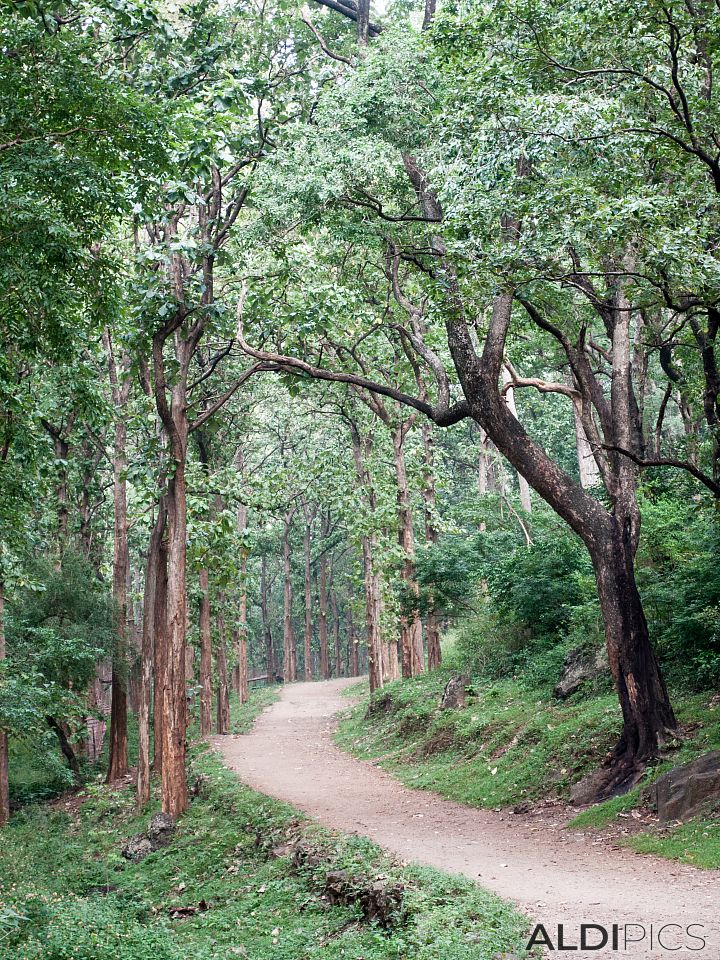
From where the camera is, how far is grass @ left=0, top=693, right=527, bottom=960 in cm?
647

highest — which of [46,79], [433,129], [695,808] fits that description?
[433,129]

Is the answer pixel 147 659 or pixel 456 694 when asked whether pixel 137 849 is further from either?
pixel 456 694

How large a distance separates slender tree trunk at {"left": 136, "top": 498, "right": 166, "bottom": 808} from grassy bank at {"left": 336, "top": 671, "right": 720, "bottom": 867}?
15.1 ft

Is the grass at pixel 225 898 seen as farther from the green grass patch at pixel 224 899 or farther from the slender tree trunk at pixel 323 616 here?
the slender tree trunk at pixel 323 616

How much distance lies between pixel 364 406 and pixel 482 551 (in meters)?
5.97

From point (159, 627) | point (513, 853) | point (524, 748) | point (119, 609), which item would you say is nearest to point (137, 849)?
point (159, 627)

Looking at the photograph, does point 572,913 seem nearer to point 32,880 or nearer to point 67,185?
point 32,880

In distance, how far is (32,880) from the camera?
33.6 ft

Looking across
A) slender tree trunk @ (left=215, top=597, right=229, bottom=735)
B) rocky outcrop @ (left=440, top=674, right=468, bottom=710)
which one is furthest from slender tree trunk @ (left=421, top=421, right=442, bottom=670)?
slender tree trunk @ (left=215, top=597, right=229, bottom=735)

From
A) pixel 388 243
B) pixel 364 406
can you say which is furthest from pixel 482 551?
pixel 388 243

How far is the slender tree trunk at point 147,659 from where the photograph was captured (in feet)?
49.4

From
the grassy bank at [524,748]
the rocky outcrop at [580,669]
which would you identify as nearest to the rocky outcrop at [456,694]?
the grassy bank at [524,748]

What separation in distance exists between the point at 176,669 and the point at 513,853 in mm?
6326

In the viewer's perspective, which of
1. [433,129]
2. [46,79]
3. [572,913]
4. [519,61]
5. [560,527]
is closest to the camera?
[572,913]
